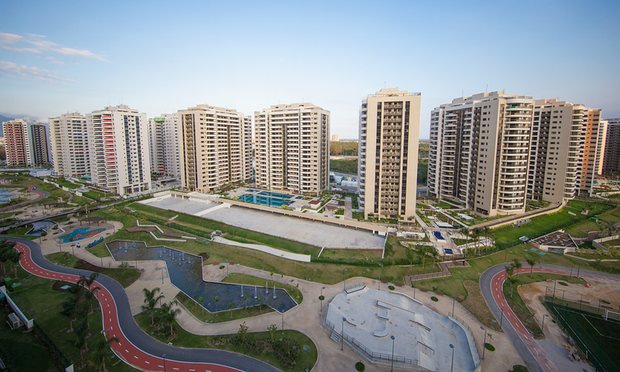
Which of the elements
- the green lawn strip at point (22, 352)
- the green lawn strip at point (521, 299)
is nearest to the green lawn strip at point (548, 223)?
the green lawn strip at point (521, 299)

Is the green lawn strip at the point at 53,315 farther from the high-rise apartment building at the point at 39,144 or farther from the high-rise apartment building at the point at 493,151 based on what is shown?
the high-rise apartment building at the point at 39,144

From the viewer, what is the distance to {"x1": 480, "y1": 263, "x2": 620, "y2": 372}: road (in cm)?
2553

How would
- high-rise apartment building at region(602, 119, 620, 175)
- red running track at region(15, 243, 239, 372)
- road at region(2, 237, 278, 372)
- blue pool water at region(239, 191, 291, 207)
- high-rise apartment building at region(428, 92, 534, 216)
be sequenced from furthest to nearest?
high-rise apartment building at region(602, 119, 620, 175), blue pool water at region(239, 191, 291, 207), high-rise apartment building at region(428, 92, 534, 216), road at region(2, 237, 278, 372), red running track at region(15, 243, 239, 372)

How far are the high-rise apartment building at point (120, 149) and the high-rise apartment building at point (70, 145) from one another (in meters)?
24.3

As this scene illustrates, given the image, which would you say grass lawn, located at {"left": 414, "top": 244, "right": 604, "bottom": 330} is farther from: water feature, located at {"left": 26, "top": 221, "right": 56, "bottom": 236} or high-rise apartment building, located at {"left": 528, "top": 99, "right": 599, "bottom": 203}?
water feature, located at {"left": 26, "top": 221, "right": 56, "bottom": 236}

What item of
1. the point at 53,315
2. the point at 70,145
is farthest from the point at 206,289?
the point at 70,145

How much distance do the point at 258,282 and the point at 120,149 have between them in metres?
66.2

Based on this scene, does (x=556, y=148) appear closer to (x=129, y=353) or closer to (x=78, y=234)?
(x=129, y=353)

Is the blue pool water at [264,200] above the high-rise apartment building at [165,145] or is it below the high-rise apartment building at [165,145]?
below

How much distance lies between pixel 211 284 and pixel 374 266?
22196 millimetres

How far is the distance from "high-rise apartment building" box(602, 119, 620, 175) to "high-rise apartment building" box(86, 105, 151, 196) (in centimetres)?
16485

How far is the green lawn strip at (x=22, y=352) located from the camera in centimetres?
2416

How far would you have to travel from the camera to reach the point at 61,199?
7831 centimetres

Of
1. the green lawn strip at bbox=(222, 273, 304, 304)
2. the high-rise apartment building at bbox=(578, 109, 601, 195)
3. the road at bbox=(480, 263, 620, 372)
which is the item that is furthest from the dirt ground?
the high-rise apartment building at bbox=(578, 109, 601, 195)
